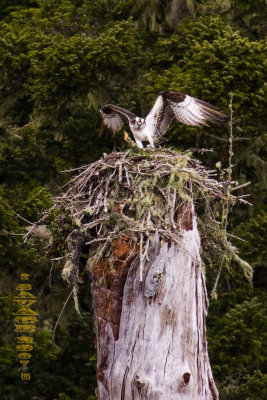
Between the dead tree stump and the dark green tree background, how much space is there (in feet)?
14.3

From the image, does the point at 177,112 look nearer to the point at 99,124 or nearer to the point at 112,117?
the point at 112,117

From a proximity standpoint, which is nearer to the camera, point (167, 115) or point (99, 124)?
point (167, 115)

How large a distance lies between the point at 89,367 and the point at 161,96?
6.01 metres

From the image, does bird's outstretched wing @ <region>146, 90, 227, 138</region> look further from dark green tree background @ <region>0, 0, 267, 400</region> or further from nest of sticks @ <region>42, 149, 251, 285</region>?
dark green tree background @ <region>0, 0, 267, 400</region>

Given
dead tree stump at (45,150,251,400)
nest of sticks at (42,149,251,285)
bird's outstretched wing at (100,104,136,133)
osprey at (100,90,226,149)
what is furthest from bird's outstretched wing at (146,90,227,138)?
dead tree stump at (45,150,251,400)

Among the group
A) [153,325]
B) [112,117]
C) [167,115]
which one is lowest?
[153,325]

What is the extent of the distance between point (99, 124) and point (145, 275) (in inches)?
237

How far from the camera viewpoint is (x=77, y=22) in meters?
14.2

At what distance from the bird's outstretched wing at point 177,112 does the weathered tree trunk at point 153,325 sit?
75.0 inches

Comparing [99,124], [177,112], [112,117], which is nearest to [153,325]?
[177,112]

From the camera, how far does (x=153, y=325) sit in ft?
23.6

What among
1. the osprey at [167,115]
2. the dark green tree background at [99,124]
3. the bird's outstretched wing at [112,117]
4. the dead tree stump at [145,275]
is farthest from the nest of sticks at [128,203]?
the dark green tree background at [99,124]

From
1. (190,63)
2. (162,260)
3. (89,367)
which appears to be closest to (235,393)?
(89,367)

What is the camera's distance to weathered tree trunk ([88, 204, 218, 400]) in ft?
23.5
